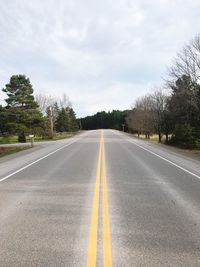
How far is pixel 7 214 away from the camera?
7723mm

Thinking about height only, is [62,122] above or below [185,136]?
above

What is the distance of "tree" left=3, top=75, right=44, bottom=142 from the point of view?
60875 mm

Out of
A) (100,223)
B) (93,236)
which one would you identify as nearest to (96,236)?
(93,236)

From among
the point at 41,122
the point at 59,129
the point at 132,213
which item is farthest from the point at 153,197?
the point at 59,129

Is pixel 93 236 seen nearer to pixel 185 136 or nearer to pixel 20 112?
pixel 185 136

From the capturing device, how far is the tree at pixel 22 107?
60875mm

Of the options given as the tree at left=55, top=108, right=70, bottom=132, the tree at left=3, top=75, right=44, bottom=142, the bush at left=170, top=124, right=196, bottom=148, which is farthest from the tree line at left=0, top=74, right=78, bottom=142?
the tree at left=55, top=108, right=70, bottom=132

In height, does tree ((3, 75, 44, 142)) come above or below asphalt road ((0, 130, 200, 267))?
above

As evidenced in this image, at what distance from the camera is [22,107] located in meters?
62.9

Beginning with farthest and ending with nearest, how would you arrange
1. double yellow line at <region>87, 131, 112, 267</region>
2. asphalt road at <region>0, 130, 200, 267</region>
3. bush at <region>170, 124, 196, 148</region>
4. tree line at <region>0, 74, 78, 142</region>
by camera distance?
tree line at <region>0, 74, 78, 142</region>
bush at <region>170, 124, 196, 148</region>
asphalt road at <region>0, 130, 200, 267</region>
double yellow line at <region>87, 131, 112, 267</region>

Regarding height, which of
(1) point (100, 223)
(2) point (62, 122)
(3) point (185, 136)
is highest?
(2) point (62, 122)

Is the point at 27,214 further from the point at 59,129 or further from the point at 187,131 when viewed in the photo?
the point at 59,129

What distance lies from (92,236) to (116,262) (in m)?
1.21

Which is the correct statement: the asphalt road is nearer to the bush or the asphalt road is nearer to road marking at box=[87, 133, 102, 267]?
road marking at box=[87, 133, 102, 267]
